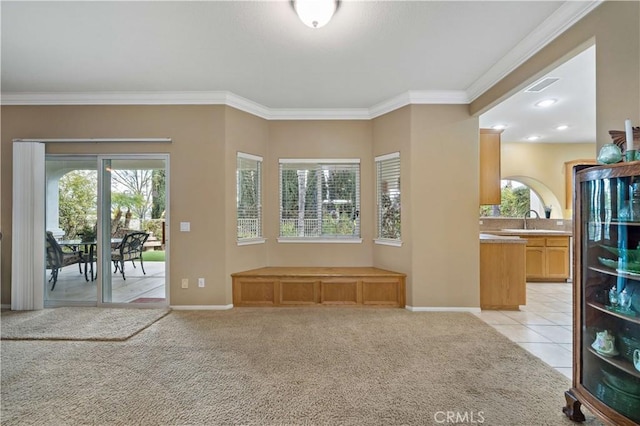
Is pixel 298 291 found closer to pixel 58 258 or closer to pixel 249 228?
pixel 249 228

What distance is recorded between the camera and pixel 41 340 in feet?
10.2

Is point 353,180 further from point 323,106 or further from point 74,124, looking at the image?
point 74,124

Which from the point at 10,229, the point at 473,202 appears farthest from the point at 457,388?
the point at 10,229

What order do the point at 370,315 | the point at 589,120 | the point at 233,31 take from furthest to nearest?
1. the point at 589,120
2. the point at 370,315
3. the point at 233,31

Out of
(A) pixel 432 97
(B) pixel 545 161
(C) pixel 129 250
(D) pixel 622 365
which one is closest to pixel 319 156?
(A) pixel 432 97

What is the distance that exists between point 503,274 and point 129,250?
5.18m

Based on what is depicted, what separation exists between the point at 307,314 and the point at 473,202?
2.64 meters

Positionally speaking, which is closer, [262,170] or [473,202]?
[473,202]

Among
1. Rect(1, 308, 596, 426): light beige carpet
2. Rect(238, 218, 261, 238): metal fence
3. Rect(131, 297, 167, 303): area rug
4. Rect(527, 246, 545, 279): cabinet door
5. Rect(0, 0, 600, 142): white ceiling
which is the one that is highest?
Rect(0, 0, 600, 142): white ceiling

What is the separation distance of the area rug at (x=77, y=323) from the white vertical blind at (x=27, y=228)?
0.25 metres

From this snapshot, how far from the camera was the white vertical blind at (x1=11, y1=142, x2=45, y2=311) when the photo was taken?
13.0ft

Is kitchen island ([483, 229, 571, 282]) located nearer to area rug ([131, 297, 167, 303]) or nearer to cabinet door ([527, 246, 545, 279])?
cabinet door ([527, 246, 545, 279])

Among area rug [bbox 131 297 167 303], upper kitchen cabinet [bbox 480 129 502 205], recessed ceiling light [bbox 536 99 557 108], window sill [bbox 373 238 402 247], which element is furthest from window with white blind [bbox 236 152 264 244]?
recessed ceiling light [bbox 536 99 557 108]

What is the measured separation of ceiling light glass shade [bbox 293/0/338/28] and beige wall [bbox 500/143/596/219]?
5.69 metres
